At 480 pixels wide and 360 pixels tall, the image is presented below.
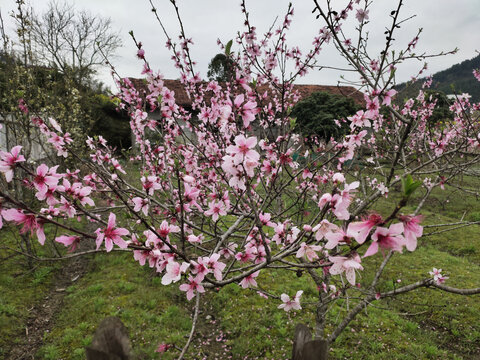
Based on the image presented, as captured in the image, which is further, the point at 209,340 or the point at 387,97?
the point at 209,340

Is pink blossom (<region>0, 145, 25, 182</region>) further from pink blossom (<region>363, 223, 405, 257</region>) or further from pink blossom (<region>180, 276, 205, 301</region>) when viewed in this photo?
pink blossom (<region>363, 223, 405, 257</region>)

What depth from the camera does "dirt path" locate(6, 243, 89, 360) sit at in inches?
152

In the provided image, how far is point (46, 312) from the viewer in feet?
15.3

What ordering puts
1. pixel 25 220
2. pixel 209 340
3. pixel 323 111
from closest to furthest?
1. pixel 25 220
2. pixel 209 340
3. pixel 323 111

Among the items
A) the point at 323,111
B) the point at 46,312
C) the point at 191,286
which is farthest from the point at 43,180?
the point at 323,111

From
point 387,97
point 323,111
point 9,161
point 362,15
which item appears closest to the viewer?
point 9,161

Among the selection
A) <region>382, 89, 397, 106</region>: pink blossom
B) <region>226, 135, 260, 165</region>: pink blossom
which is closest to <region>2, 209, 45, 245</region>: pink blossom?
<region>226, 135, 260, 165</region>: pink blossom

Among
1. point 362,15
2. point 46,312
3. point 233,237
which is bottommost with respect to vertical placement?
point 46,312

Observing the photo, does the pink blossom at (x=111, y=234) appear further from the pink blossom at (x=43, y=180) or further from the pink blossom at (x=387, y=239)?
the pink blossom at (x=387, y=239)

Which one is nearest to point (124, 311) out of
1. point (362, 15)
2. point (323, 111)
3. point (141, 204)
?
point (141, 204)

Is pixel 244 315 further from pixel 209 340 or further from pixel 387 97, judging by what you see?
pixel 387 97

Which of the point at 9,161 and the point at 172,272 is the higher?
the point at 9,161

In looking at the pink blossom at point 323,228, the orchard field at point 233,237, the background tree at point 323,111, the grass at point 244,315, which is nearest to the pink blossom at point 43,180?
the orchard field at point 233,237

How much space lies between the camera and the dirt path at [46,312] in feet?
12.6
